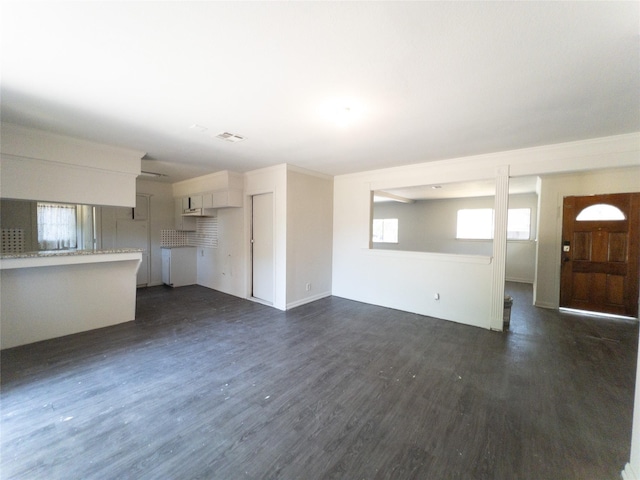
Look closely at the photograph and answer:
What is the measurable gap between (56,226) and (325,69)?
606cm

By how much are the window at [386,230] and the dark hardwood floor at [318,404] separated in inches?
224

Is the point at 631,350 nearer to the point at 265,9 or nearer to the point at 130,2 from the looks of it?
the point at 265,9

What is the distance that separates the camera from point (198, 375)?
8.00ft

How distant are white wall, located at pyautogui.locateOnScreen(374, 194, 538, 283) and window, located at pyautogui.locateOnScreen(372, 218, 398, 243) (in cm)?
15

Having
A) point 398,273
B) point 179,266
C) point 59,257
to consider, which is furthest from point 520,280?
point 59,257

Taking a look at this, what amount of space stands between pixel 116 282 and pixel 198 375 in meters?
2.35

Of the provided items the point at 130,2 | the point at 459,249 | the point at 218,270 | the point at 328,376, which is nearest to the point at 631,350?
the point at 328,376

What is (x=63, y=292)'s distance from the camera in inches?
129

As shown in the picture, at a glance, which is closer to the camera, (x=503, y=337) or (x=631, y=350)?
(x=631, y=350)

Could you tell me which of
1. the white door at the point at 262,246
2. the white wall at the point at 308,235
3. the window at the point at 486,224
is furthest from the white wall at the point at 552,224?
the white door at the point at 262,246

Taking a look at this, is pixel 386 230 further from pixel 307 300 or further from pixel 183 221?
pixel 183 221

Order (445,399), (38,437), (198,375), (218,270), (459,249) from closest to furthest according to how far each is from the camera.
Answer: (38,437), (445,399), (198,375), (218,270), (459,249)

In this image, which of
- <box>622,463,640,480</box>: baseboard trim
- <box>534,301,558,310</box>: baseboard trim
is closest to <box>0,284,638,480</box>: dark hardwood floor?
<box>622,463,640,480</box>: baseboard trim

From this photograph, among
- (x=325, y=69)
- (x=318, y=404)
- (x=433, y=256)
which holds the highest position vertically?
(x=325, y=69)
